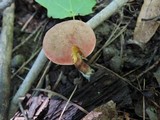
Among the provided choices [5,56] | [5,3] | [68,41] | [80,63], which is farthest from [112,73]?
[5,3]

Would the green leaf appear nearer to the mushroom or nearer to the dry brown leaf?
the mushroom

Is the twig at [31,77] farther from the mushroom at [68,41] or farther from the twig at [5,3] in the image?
the twig at [5,3]

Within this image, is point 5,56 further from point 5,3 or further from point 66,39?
point 66,39

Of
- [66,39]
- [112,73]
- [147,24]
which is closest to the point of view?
[66,39]

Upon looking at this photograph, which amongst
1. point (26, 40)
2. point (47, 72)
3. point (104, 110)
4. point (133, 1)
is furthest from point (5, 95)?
point (133, 1)

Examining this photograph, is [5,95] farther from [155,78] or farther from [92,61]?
[155,78]

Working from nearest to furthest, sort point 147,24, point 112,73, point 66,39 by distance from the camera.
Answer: point 66,39 < point 112,73 < point 147,24
